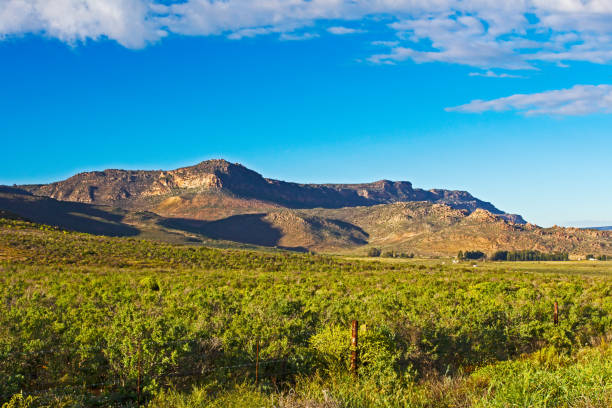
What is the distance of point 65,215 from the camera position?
140 metres

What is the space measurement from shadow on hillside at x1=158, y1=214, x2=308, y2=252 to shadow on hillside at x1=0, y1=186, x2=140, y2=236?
88.7ft

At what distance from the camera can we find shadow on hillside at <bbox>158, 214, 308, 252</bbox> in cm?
17525

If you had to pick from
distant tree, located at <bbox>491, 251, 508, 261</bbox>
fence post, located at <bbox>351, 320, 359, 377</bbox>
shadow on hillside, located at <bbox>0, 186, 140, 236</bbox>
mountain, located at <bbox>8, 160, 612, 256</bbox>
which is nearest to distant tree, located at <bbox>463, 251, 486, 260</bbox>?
distant tree, located at <bbox>491, 251, 508, 261</bbox>

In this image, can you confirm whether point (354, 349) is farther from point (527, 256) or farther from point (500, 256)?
point (500, 256)

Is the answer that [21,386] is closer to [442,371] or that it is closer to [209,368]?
[209,368]

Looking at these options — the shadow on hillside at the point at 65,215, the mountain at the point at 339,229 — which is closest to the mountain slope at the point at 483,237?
the mountain at the point at 339,229

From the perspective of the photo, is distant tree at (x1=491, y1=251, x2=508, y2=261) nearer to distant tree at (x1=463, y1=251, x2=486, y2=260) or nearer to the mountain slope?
distant tree at (x1=463, y1=251, x2=486, y2=260)

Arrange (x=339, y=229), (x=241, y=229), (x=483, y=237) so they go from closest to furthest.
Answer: (x=483, y=237) < (x=339, y=229) < (x=241, y=229)

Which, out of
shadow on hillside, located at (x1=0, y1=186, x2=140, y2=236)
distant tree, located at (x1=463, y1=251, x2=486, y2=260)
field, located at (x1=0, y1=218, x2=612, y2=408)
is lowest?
distant tree, located at (x1=463, y1=251, x2=486, y2=260)

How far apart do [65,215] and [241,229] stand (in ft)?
222

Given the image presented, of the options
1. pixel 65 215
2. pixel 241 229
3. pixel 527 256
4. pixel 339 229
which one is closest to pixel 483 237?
pixel 527 256

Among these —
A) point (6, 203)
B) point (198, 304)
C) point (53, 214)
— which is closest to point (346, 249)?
point (53, 214)

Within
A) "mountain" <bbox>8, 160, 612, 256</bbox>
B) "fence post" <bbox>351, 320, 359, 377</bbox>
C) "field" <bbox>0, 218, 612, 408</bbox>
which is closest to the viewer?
"field" <bbox>0, 218, 612, 408</bbox>

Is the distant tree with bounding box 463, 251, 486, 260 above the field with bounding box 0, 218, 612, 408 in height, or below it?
below
